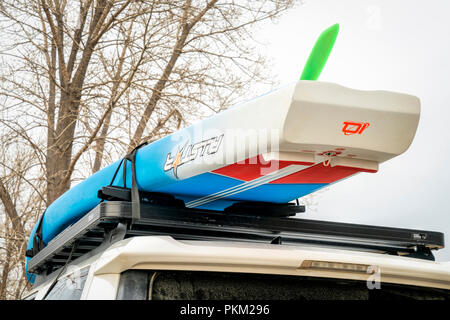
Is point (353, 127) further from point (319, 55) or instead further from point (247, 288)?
point (247, 288)

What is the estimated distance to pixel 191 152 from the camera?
2.46 meters

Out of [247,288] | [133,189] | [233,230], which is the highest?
[133,189]

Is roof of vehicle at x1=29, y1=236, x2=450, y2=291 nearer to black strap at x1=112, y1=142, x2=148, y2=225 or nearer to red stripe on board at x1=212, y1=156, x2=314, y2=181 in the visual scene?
black strap at x1=112, y1=142, x2=148, y2=225

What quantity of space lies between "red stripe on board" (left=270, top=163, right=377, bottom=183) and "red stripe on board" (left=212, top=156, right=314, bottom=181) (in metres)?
0.13

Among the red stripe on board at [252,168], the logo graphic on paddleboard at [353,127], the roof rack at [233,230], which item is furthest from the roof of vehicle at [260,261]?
the logo graphic on paddleboard at [353,127]

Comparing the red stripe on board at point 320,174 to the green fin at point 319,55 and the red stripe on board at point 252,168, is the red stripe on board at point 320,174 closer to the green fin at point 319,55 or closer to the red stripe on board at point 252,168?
the red stripe on board at point 252,168

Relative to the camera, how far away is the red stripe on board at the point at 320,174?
238 centimetres

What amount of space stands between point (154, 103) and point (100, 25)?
148 centimetres

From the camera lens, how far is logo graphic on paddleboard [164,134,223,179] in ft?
7.80

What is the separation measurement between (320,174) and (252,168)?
329 millimetres

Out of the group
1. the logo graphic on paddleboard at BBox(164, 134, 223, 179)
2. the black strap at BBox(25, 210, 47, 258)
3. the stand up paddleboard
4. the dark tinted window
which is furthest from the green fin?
the black strap at BBox(25, 210, 47, 258)

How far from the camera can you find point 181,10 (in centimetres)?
894

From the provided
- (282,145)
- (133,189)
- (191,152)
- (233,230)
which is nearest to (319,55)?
(282,145)
